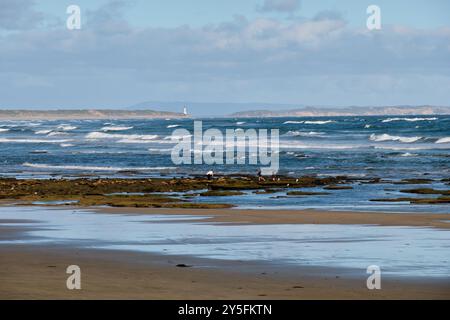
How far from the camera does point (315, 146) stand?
62250mm

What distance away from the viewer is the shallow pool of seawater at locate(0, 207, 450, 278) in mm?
13492

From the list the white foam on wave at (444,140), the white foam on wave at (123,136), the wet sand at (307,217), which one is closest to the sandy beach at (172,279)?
the wet sand at (307,217)

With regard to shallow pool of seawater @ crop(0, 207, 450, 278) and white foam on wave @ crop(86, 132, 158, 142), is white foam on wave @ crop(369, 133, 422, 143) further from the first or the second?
shallow pool of seawater @ crop(0, 207, 450, 278)

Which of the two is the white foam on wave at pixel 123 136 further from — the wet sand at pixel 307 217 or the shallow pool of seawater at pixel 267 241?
the shallow pool of seawater at pixel 267 241

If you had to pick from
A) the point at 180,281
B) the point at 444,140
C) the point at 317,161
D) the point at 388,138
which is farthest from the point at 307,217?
Result: the point at 388,138

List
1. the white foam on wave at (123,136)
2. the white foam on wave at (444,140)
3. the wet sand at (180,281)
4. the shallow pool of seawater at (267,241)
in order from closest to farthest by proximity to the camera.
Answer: the wet sand at (180,281) → the shallow pool of seawater at (267,241) → the white foam on wave at (444,140) → the white foam on wave at (123,136)

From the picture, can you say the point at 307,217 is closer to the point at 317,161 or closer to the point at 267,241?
the point at 267,241

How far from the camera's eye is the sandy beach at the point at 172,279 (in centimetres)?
1081

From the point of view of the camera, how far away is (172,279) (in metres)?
12.0

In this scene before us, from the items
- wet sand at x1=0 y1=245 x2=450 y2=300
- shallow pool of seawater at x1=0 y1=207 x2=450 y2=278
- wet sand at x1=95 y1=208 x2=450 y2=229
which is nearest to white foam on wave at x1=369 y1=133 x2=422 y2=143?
wet sand at x1=95 y1=208 x2=450 y2=229

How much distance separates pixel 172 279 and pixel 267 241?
4245 mm

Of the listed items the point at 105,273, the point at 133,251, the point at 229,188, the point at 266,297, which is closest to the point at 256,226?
the point at 133,251

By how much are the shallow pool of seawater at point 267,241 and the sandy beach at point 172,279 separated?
23.3 inches
